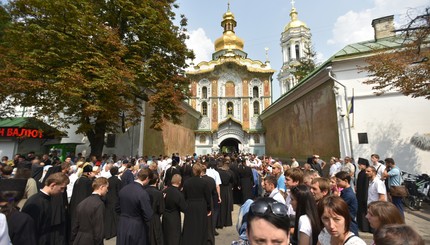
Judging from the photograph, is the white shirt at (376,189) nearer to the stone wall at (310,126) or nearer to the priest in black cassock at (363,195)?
the priest in black cassock at (363,195)

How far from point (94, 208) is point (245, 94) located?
35505 mm

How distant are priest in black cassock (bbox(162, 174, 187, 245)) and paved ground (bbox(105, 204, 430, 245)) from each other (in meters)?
1.76

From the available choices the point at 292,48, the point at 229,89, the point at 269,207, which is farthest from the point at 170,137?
the point at 292,48

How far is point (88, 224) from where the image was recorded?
384cm

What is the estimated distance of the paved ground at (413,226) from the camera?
6219mm

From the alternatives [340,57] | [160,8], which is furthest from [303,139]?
[160,8]

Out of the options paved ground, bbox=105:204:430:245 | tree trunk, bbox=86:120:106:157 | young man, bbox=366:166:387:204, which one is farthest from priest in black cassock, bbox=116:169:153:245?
tree trunk, bbox=86:120:106:157

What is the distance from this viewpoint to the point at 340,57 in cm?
1362

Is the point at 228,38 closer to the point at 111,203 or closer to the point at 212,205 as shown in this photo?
the point at 111,203

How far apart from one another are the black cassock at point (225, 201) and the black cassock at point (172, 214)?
2831mm

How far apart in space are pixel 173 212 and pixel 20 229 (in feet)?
9.39

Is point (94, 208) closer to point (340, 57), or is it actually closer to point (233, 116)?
point (340, 57)

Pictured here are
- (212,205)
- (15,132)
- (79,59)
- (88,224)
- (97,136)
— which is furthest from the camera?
(15,132)

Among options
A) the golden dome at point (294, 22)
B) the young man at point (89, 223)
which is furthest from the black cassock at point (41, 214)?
the golden dome at point (294, 22)
